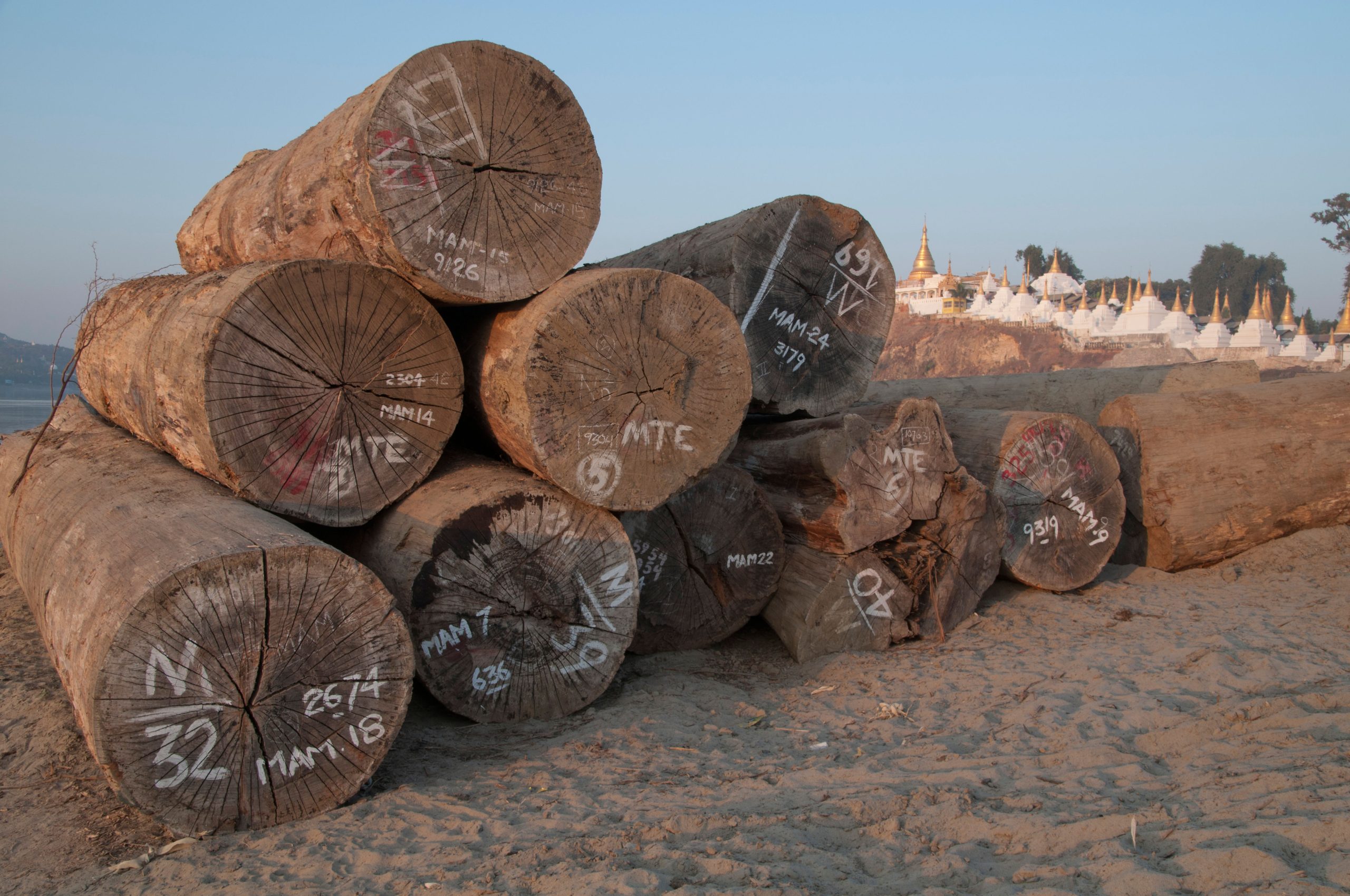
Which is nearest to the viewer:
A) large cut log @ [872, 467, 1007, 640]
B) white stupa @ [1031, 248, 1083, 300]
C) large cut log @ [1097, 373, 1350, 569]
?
large cut log @ [872, 467, 1007, 640]

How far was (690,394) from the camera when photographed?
3.78 m

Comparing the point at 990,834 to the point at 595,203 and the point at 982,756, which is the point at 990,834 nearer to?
the point at 982,756

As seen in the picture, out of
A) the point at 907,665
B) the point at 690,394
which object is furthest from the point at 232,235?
the point at 907,665

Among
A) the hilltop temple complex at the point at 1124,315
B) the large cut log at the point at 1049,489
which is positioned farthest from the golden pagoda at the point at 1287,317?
the large cut log at the point at 1049,489

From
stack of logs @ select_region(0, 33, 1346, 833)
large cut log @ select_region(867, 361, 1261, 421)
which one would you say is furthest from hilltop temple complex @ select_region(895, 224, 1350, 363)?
stack of logs @ select_region(0, 33, 1346, 833)

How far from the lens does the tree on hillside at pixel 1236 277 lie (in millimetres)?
74000

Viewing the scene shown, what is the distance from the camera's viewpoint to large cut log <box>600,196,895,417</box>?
16.7 ft

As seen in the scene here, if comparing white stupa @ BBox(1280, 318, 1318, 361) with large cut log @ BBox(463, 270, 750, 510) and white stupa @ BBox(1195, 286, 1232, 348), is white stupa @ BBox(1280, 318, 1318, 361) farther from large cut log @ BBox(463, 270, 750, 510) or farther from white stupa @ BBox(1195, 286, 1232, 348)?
large cut log @ BBox(463, 270, 750, 510)

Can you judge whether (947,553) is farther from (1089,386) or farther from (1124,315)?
(1124,315)

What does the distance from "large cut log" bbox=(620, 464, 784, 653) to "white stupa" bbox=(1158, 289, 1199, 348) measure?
41.8 meters

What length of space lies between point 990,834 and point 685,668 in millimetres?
2121

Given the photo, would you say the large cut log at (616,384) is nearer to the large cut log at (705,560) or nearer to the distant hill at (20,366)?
the large cut log at (705,560)

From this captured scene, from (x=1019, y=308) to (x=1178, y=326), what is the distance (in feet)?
30.0

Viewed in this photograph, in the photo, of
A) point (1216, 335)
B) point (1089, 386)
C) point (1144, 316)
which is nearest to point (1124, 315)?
point (1144, 316)
